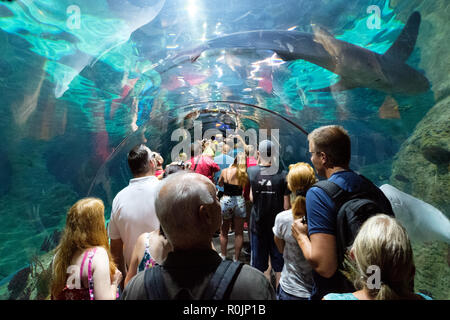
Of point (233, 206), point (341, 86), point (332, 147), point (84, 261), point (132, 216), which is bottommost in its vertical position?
point (233, 206)

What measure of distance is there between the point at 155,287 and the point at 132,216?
4.54 feet

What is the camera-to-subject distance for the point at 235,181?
4.38 meters

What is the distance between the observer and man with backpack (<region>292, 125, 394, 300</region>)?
57.9 inches

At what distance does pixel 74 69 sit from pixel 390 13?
488 centimetres

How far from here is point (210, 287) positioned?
972 millimetres

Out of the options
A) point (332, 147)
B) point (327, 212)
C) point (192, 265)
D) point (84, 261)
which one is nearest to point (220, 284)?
point (192, 265)

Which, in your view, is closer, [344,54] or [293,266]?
[293,266]

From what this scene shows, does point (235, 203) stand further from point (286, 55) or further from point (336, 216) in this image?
point (286, 55)

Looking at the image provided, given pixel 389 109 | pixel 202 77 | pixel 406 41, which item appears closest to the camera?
pixel 406 41

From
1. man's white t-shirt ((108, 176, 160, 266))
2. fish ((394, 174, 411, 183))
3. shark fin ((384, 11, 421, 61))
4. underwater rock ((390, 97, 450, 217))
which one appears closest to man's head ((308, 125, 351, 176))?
man's white t-shirt ((108, 176, 160, 266))

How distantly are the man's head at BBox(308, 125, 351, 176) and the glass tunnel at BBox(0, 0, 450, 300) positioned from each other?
2.49 m

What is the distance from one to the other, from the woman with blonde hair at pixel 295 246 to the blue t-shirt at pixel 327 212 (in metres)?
0.56
